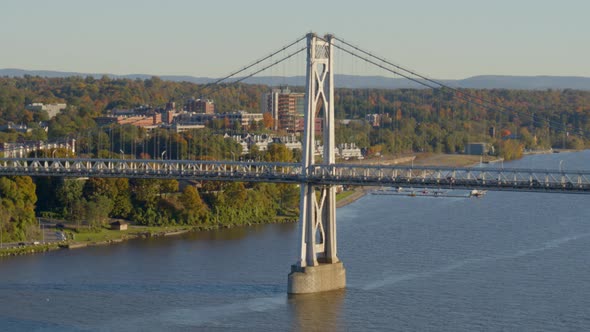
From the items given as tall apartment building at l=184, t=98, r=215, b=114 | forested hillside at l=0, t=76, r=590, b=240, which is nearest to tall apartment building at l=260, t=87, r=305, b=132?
forested hillside at l=0, t=76, r=590, b=240

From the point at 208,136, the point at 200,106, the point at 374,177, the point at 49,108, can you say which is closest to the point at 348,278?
the point at 374,177

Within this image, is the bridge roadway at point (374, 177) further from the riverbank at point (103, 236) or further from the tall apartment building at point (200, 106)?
the tall apartment building at point (200, 106)

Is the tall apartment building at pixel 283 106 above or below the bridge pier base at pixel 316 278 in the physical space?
above

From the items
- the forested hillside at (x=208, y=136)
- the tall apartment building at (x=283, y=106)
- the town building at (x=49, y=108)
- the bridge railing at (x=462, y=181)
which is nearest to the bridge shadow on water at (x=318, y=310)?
the bridge railing at (x=462, y=181)

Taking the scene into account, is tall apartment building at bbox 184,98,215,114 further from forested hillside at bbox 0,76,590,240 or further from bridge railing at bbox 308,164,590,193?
bridge railing at bbox 308,164,590,193

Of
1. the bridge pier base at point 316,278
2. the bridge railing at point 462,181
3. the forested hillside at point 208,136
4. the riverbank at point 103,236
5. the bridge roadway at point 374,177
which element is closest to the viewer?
the bridge railing at point 462,181

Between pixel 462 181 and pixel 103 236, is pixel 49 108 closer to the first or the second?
pixel 103 236
